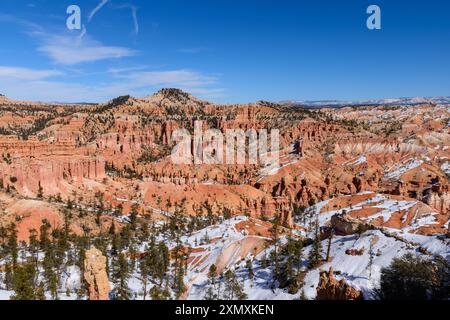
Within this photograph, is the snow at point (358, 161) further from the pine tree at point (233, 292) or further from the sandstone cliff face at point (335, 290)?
the sandstone cliff face at point (335, 290)

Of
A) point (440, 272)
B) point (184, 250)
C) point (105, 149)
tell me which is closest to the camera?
point (440, 272)

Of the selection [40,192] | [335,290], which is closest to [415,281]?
[335,290]

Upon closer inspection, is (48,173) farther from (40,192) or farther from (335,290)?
(335,290)

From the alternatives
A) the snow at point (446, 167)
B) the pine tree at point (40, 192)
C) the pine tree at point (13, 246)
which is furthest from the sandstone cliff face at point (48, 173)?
the snow at point (446, 167)
